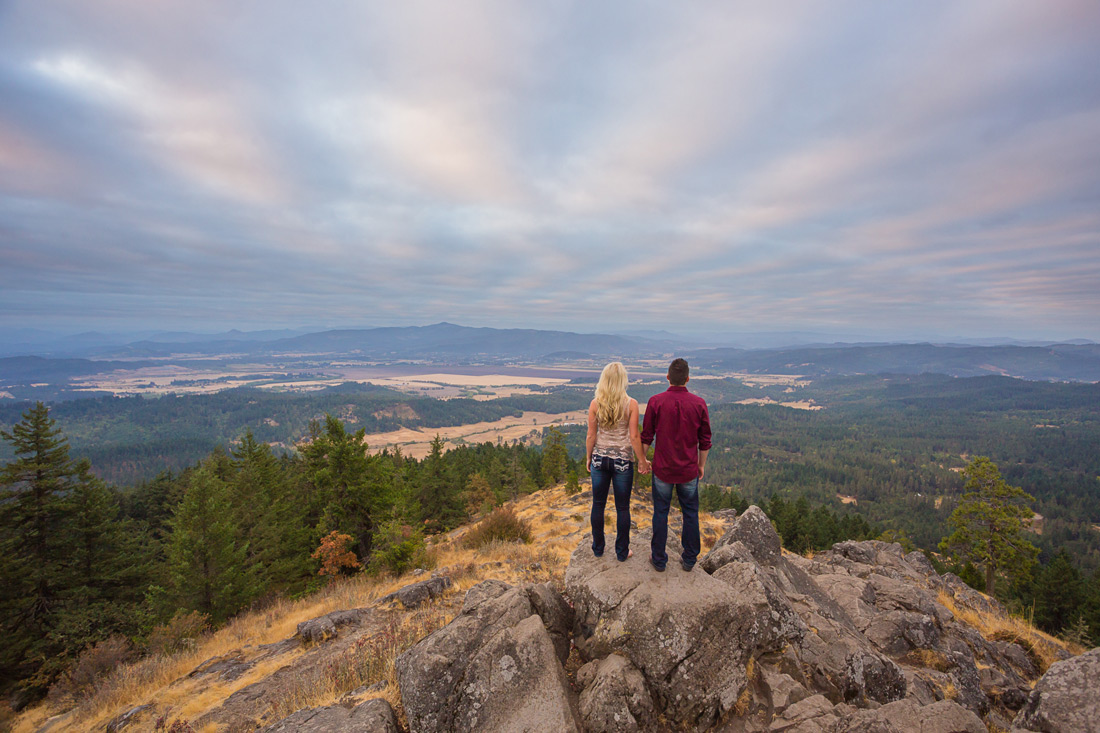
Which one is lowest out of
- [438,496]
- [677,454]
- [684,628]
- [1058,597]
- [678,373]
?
[1058,597]

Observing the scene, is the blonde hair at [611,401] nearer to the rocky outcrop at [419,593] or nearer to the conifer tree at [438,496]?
the rocky outcrop at [419,593]

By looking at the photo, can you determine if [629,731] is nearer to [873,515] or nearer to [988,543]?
[988,543]

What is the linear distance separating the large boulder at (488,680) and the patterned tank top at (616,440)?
3302mm

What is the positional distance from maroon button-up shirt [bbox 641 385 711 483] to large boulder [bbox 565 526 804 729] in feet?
6.82

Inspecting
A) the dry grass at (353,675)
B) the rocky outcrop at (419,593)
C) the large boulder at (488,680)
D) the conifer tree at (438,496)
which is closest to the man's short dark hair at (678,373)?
the large boulder at (488,680)

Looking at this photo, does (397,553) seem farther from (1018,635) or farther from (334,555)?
(1018,635)

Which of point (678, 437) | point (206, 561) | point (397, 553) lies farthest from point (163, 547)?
point (678, 437)

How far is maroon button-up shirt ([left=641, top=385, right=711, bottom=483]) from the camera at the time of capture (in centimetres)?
725

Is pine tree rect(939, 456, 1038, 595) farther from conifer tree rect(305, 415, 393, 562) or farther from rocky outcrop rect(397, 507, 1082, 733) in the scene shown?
conifer tree rect(305, 415, 393, 562)

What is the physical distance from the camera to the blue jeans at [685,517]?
7371mm

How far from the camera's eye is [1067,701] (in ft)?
19.5

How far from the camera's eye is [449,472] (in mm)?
46594

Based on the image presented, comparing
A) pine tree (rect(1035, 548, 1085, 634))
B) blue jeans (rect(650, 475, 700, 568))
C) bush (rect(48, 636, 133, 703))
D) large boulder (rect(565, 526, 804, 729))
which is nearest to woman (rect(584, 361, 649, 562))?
blue jeans (rect(650, 475, 700, 568))

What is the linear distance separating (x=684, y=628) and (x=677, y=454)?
9.47 feet
